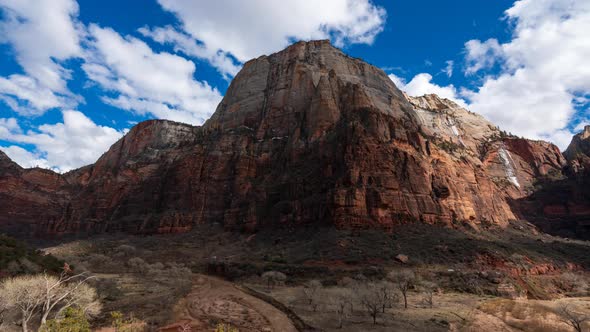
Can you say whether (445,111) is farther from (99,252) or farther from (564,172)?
(99,252)

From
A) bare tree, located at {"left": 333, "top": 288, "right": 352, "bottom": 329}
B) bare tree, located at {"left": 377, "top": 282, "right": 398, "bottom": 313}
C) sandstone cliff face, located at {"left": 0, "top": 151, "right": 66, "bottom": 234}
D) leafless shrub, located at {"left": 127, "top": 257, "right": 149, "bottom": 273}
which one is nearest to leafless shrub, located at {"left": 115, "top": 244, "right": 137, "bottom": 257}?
leafless shrub, located at {"left": 127, "top": 257, "right": 149, "bottom": 273}

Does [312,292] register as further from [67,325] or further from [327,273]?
[67,325]

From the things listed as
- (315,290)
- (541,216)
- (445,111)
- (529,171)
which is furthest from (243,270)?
(445,111)

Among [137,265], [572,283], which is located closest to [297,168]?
[137,265]

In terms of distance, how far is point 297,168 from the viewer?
8156 cm

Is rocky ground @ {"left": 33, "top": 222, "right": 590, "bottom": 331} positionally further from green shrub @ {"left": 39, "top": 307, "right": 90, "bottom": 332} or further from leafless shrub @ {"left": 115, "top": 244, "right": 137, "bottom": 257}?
green shrub @ {"left": 39, "top": 307, "right": 90, "bottom": 332}

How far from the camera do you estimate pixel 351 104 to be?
293 ft

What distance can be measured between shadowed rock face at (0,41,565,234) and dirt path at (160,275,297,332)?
2452 centimetres

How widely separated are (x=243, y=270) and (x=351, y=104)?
52.4 metres

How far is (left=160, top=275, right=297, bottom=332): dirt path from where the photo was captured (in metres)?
30.3

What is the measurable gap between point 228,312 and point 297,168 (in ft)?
161

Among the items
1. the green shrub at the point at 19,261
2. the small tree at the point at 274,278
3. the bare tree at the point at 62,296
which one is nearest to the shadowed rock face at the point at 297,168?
the small tree at the point at 274,278

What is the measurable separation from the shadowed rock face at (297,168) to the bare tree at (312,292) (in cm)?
1794

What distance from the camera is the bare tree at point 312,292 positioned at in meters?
35.9
